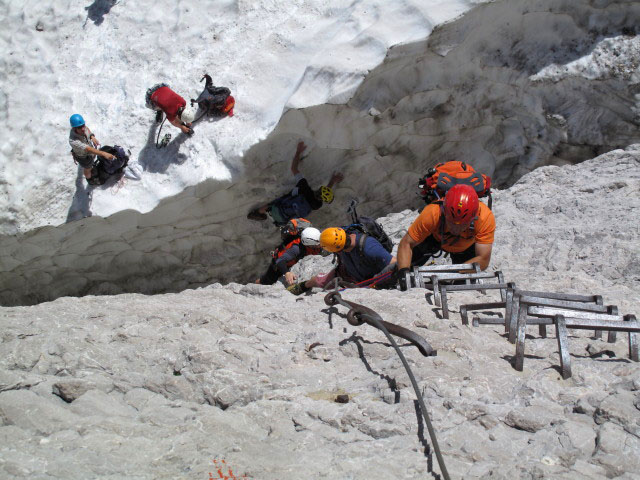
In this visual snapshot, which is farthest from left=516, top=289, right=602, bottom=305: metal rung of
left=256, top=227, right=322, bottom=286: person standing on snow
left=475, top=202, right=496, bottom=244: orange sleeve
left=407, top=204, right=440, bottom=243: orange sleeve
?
left=256, top=227, right=322, bottom=286: person standing on snow

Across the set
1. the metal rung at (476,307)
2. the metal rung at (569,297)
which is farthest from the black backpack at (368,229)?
the metal rung at (569,297)

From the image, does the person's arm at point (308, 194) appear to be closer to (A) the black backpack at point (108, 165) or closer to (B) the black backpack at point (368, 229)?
(B) the black backpack at point (368, 229)

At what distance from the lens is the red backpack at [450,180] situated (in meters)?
4.91

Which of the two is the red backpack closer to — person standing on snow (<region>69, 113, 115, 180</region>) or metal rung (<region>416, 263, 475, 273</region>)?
metal rung (<region>416, 263, 475, 273</region>)

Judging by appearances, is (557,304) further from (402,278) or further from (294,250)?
(294,250)

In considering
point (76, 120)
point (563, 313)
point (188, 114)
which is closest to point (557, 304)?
point (563, 313)

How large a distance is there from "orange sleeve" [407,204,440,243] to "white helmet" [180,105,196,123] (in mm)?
2957

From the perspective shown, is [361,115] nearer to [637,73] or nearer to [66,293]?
[637,73]

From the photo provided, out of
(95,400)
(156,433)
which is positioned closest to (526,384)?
(156,433)

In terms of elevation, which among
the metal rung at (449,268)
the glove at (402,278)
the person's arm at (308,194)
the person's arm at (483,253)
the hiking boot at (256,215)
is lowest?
the glove at (402,278)

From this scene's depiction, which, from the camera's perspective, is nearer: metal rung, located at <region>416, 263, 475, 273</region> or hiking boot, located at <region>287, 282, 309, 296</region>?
metal rung, located at <region>416, 263, 475, 273</region>

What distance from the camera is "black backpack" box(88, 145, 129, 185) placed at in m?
5.96

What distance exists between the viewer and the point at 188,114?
6.16m

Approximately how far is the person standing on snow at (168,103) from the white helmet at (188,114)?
80mm
